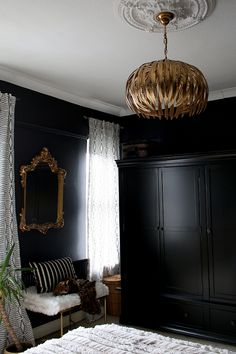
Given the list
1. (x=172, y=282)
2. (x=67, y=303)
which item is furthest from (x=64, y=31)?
(x=172, y=282)

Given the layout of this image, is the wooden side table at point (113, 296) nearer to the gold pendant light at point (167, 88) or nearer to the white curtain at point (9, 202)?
the white curtain at point (9, 202)

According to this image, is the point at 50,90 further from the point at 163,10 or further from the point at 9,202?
the point at 163,10

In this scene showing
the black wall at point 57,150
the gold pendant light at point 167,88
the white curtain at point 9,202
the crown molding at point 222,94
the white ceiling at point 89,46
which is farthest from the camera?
the crown molding at point 222,94

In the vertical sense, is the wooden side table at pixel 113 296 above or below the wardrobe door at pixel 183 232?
below

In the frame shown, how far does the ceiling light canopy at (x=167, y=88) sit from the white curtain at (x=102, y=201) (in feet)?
8.51

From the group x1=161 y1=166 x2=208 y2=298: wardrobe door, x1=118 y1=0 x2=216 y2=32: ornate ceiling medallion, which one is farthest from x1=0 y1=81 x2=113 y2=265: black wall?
x1=118 y1=0 x2=216 y2=32: ornate ceiling medallion

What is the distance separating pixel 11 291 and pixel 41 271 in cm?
73

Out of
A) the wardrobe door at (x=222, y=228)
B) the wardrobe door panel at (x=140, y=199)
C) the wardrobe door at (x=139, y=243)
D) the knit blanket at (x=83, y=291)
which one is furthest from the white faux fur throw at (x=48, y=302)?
the wardrobe door at (x=222, y=228)

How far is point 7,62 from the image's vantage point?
11.6ft

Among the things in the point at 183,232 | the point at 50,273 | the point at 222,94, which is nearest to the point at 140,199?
the point at 183,232

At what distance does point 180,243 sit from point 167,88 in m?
2.40

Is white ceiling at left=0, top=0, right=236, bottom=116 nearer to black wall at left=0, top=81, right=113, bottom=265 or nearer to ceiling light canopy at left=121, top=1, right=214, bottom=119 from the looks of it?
black wall at left=0, top=81, right=113, bottom=265

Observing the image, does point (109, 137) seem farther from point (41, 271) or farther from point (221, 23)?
point (221, 23)

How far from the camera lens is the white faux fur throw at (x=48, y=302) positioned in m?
3.58
